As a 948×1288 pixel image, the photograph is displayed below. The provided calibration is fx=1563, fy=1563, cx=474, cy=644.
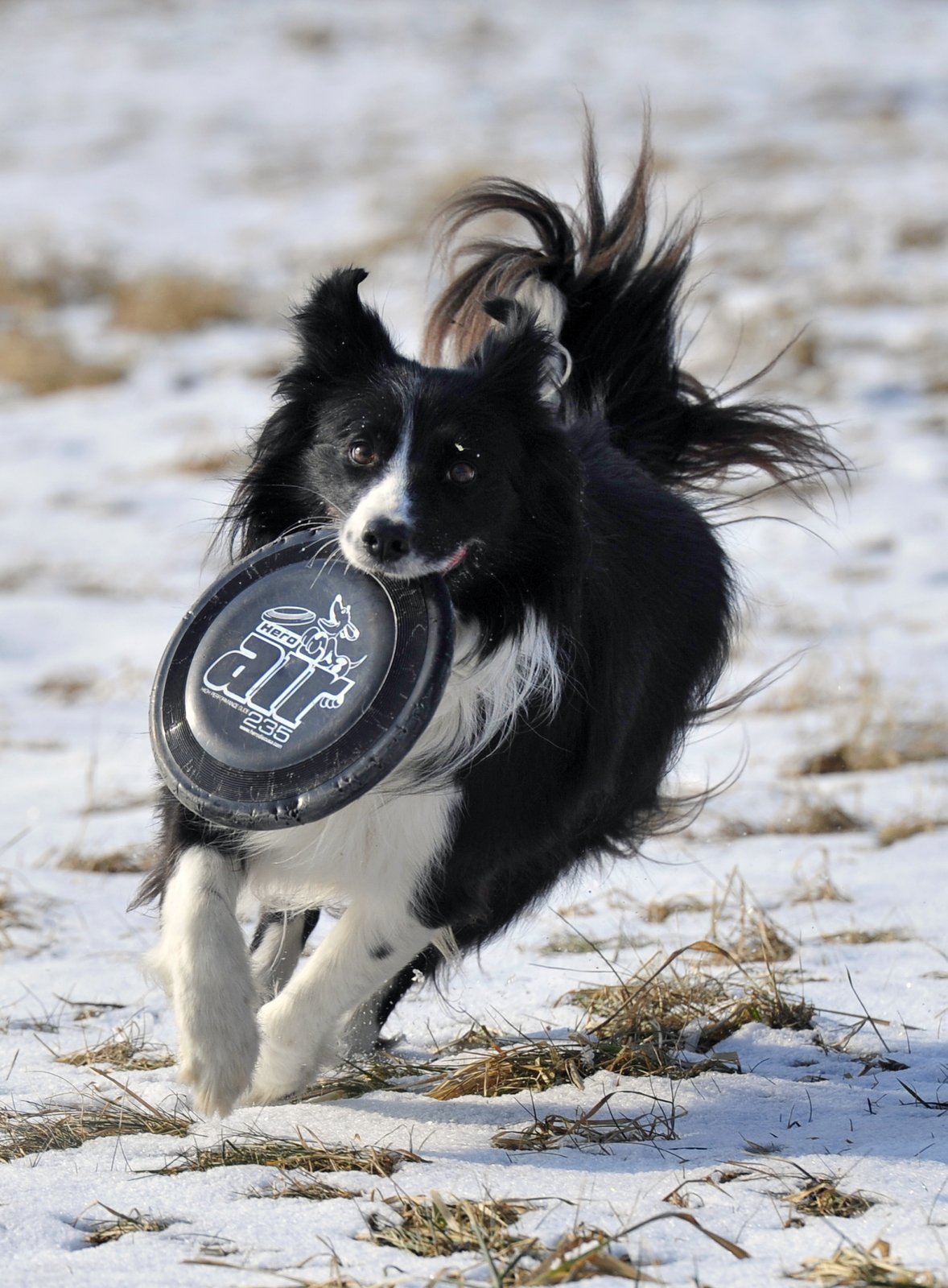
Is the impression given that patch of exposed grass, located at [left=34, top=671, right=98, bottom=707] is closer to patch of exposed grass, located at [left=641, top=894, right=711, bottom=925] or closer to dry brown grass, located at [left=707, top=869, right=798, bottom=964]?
patch of exposed grass, located at [left=641, top=894, right=711, bottom=925]

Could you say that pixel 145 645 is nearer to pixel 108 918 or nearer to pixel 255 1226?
pixel 108 918

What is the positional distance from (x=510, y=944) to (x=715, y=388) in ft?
5.88

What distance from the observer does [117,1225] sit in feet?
8.11

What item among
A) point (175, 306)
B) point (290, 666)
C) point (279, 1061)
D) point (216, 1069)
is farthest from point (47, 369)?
point (216, 1069)

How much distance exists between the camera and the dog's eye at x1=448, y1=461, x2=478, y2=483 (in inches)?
123

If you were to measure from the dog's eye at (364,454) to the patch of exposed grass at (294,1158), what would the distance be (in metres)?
1.30

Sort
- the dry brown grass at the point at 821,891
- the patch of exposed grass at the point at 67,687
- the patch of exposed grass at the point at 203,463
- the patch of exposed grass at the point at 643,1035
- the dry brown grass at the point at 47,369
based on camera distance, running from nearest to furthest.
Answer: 1. the patch of exposed grass at the point at 643,1035
2. the dry brown grass at the point at 821,891
3. the patch of exposed grass at the point at 67,687
4. the patch of exposed grass at the point at 203,463
5. the dry brown grass at the point at 47,369

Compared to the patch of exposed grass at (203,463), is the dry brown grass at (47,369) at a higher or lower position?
higher

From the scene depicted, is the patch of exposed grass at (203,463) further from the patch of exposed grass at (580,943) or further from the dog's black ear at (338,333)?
the dog's black ear at (338,333)

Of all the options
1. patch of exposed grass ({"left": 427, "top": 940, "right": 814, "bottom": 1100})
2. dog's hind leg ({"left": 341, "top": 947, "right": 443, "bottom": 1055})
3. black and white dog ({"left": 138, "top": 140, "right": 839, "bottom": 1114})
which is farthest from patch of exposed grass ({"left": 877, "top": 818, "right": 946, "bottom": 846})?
dog's hind leg ({"left": 341, "top": 947, "right": 443, "bottom": 1055})

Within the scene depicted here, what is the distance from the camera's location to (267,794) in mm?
3000

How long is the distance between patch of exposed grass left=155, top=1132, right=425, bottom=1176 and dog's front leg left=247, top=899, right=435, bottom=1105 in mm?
367

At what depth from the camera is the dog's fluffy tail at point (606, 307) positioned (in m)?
4.45

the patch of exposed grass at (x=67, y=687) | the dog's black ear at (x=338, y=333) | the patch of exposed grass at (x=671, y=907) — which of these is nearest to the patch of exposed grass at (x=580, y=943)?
the patch of exposed grass at (x=671, y=907)
